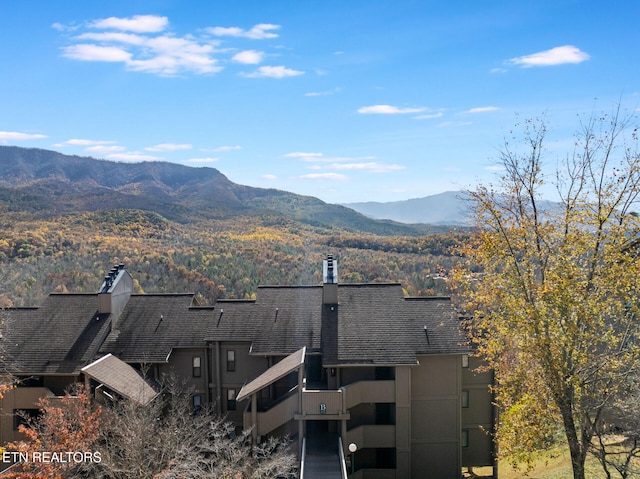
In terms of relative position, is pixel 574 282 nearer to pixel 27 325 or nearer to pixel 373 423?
pixel 373 423

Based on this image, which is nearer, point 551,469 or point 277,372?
point 277,372

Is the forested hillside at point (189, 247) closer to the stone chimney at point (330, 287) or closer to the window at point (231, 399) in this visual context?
the stone chimney at point (330, 287)

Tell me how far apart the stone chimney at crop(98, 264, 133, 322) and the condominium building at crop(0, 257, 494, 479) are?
10 centimetres

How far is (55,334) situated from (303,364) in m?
13.6

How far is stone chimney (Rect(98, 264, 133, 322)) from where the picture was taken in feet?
94.7

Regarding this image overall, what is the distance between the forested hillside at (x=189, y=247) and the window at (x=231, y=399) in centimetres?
1262

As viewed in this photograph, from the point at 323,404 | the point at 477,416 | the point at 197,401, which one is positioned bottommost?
the point at 477,416

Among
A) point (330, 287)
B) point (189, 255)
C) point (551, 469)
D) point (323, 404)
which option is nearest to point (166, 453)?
point (323, 404)

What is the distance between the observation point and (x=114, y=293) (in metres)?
29.1

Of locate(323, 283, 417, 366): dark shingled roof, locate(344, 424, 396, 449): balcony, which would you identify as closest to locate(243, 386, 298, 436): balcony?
locate(323, 283, 417, 366): dark shingled roof

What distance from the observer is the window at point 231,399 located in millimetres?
28125

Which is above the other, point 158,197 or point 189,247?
point 158,197

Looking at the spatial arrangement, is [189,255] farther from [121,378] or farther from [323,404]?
[323,404]

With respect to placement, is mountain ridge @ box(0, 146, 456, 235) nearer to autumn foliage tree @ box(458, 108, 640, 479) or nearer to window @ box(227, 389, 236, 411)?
window @ box(227, 389, 236, 411)
